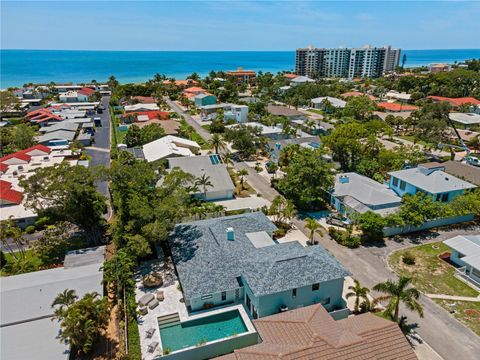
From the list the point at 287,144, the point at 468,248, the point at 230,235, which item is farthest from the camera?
the point at 287,144

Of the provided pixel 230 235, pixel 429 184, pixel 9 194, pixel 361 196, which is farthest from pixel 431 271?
pixel 9 194

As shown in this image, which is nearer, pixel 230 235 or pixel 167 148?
pixel 230 235

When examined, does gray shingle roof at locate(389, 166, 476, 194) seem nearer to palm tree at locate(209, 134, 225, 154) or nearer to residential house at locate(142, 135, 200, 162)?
palm tree at locate(209, 134, 225, 154)

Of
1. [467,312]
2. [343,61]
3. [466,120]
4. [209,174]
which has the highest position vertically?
[343,61]

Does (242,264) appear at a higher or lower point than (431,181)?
lower

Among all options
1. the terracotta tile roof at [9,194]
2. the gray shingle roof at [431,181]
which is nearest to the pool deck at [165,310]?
the terracotta tile roof at [9,194]

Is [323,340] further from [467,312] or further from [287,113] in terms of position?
[287,113]

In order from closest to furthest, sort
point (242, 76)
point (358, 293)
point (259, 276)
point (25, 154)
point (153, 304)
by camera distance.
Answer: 1. point (358, 293)
2. point (259, 276)
3. point (153, 304)
4. point (25, 154)
5. point (242, 76)
